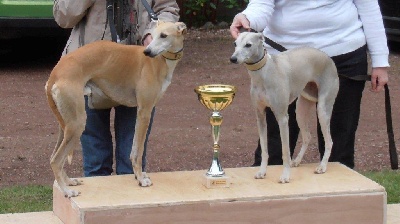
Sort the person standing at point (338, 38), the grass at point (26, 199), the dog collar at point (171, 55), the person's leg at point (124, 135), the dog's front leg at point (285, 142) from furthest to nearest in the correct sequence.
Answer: the grass at point (26, 199) < the person's leg at point (124, 135) < the person standing at point (338, 38) < the dog's front leg at point (285, 142) < the dog collar at point (171, 55)

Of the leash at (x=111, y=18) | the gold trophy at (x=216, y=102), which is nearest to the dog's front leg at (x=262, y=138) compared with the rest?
the gold trophy at (x=216, y=102)

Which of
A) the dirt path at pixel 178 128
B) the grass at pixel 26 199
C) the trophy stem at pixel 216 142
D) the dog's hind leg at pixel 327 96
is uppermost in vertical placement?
the dog's hind leg at pixel 327 96

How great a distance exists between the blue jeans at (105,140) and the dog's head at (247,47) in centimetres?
76

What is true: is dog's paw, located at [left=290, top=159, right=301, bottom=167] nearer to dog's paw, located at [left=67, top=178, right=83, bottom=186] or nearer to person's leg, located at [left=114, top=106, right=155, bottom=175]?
person's leg, located at [left=114, top=106, right=155, bottom=175]

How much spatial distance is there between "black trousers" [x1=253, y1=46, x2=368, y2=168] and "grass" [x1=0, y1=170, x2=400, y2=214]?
103 centimetres

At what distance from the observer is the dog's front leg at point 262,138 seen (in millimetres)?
3305

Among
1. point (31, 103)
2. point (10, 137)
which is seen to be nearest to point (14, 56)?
point (31, 103)

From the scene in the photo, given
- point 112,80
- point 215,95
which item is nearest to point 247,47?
point 215,95

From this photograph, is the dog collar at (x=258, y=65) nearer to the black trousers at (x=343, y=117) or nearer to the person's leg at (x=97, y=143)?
the black trousers at (x=343, y=117)

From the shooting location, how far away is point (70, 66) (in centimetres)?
303

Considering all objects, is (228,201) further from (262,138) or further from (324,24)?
(324,24)

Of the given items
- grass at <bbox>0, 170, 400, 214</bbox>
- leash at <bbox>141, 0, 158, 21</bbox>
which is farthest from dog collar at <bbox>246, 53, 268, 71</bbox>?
grass at <bbox>0, 170, 400, 214</bbox>

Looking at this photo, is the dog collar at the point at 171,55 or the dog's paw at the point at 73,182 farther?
the dog's paw at the point at 73,182

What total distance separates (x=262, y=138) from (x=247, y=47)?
0.43m
